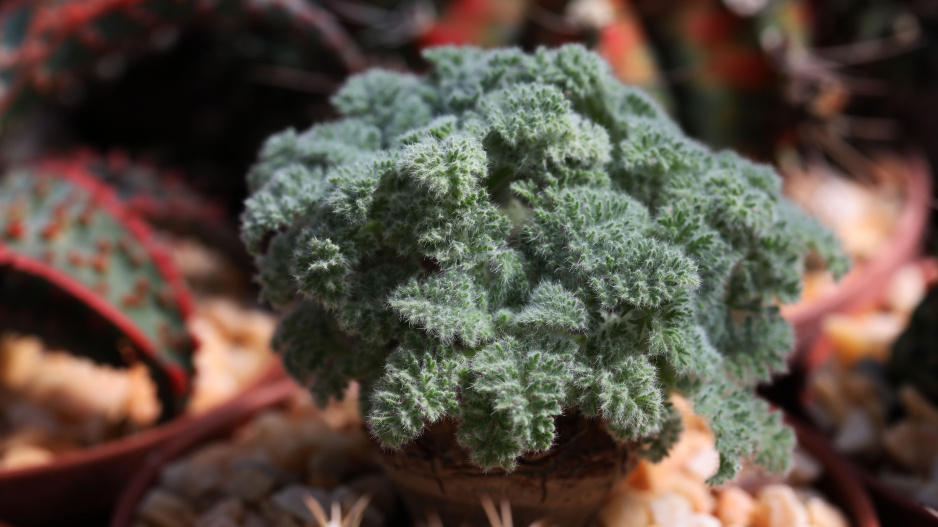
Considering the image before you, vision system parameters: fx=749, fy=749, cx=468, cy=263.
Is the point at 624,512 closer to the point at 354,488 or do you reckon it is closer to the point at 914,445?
the point at 354,488

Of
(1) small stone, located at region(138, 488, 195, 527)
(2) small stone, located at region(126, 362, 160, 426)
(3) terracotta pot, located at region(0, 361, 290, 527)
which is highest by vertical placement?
(2) small stone, located at region(126, 362, 160, 426)

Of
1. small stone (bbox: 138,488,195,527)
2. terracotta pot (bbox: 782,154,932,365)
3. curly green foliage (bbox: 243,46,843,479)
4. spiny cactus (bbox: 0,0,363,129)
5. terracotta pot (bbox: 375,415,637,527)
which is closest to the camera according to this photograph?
curly green foliage (bbox: 243,46,843,479)

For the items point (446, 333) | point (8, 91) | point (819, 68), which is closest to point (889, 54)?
point (819, 68)

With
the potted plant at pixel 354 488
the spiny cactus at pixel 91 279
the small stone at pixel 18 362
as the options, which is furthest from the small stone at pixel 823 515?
the small stone at pixel 18 362

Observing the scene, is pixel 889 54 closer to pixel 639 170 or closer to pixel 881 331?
pixel 881 331

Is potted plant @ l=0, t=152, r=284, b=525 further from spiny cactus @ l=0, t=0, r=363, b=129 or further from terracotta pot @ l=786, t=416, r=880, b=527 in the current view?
terracotta pot @ l=786, t=416, r=880, b=527

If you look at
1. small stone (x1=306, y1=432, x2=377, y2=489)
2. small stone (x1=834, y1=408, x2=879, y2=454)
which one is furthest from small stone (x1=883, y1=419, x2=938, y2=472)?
small stone (x1=306, y1=432, x2=377, y2=489)
